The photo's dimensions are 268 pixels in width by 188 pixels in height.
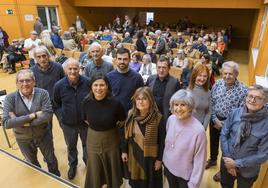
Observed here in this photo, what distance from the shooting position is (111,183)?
7.61 feet

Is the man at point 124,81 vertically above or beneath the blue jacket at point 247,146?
above

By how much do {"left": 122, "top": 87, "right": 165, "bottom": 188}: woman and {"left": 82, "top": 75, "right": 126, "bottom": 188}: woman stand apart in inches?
5.3

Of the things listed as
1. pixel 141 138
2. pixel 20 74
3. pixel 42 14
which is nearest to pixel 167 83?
pixel 141 138

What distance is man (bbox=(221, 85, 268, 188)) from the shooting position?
1687 mm

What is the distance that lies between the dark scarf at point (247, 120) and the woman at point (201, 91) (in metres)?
0.53

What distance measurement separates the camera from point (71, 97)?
244 cm

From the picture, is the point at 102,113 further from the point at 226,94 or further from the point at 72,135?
the point at 226,94

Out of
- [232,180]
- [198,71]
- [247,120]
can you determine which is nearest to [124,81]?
[198,71]

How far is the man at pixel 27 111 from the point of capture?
2053mm

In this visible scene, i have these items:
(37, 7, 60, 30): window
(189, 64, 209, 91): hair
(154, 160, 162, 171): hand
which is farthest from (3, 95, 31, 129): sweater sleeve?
(37, 7, 60, 30): window

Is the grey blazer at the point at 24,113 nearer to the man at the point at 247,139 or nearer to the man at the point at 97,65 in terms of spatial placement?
the man at the point at 97,65

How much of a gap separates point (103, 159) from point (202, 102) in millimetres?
1275

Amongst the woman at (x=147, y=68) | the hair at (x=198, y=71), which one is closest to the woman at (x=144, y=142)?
the hair at (x=198, y=71)

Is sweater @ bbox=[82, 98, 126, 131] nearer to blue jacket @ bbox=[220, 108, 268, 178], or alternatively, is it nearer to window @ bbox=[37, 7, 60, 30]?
blue jacket @ bbox=[220, 108, 268, 178]
